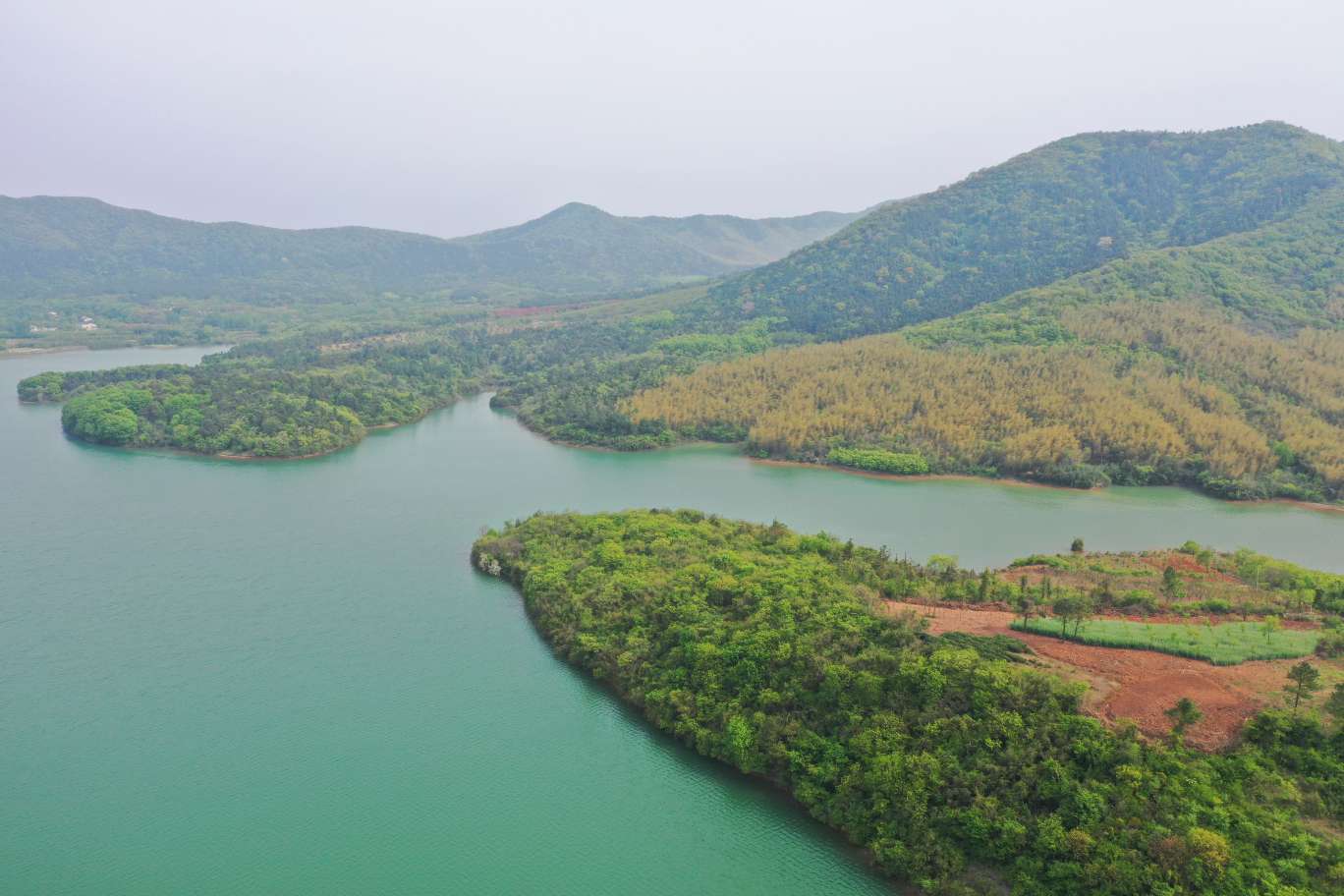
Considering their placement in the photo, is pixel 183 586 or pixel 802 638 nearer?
pixel 802 638

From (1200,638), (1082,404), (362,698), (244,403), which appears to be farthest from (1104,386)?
(244,403)

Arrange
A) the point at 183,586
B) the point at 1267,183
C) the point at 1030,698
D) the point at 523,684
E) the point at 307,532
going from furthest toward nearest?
the point at 1267,183 < the point at 307,532 < the point at 183,586 < the point at 523,684 < the point at 1030,698

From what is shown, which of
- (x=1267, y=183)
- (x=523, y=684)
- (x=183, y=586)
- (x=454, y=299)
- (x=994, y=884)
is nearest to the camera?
(x=994, y=884)

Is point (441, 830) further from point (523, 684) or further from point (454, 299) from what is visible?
point (454, 299)

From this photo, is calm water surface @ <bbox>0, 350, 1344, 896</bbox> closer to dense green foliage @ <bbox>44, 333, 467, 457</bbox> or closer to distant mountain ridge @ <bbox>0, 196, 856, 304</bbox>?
dense green foliage @ <bbox>44, 333, 467, 457</bbox>

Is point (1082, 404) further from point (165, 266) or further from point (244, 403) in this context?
point (165, 266)

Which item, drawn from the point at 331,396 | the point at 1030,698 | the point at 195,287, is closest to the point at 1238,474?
the point at 1030,698

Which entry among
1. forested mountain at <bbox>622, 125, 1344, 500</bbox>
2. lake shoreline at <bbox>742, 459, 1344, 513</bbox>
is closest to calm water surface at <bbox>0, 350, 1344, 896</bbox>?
lake shoreline at <bbox>742, 459, 1344, 513</bbox>
